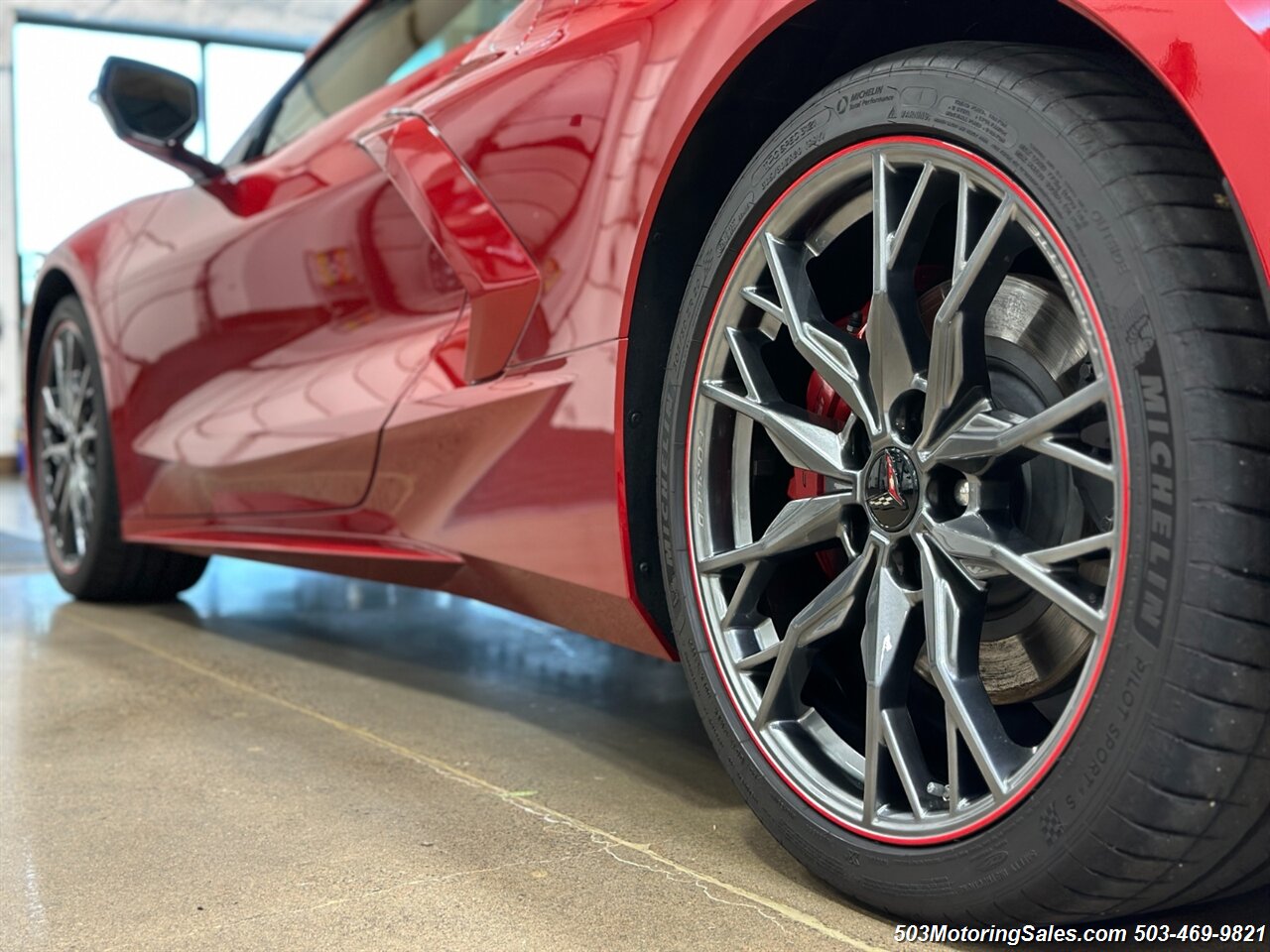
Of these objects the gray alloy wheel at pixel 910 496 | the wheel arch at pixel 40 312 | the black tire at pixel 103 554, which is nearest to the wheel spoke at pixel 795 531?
the gray alloy wheel at pixel 910 496

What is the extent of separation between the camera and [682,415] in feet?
4.58

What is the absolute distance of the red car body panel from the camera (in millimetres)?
1368

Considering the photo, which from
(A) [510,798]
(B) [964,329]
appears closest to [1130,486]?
(B) [964,329]

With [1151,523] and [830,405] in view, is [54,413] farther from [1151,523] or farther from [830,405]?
[1151,523]

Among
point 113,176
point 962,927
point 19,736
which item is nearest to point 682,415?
point 962,927

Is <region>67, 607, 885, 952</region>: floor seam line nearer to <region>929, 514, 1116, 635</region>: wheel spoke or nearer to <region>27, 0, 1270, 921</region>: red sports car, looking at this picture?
<region>27, 0, 1270, 921</region>: red sports car

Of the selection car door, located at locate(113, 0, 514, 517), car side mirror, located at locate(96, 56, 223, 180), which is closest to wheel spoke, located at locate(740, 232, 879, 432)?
car door, located at locate(113, 0, 514, 517)

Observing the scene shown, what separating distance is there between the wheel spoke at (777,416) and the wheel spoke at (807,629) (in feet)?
0.30

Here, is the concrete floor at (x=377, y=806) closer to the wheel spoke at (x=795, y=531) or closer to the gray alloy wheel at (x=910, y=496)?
the gray alloy wheel at (x=910, y=496)

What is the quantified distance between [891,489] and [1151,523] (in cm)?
28

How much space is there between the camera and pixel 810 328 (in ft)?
4.13

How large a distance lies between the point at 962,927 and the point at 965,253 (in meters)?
0.59

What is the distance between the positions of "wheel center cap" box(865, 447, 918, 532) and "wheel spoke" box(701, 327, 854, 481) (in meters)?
0.03

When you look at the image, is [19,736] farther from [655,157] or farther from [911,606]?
[911,606]
